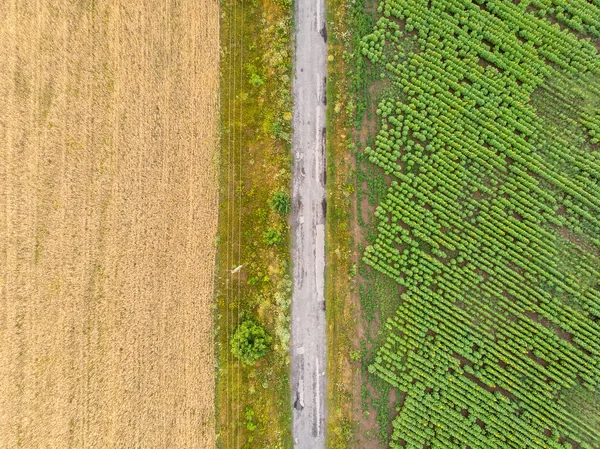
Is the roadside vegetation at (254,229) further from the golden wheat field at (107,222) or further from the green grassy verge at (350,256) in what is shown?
the green grassy verge at (350,256)

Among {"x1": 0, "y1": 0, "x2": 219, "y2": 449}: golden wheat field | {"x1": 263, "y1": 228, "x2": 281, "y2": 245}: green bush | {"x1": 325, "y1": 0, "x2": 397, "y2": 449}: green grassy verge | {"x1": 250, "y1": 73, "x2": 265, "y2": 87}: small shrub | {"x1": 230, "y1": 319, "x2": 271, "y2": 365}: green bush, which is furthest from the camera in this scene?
{"x1": 250, "y1": 73, "x2": 265, "y2": 87}: small shrub

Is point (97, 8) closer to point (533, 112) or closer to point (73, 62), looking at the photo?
point (73, 62)

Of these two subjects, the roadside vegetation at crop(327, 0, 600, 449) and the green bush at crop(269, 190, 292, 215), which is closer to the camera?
the roadside vegetation at crop(327, 0, 600, 449)

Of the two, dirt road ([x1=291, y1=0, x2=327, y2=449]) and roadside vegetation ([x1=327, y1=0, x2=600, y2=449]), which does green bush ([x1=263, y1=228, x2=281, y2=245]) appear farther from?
roadside vegetation ([x1=327, y1=0, x2=600, y2=449])

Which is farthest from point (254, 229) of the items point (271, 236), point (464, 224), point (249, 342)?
point (464, 224)

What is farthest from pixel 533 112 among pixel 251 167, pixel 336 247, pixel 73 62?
pixel 73 62

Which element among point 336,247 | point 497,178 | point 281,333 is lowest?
point 281,333

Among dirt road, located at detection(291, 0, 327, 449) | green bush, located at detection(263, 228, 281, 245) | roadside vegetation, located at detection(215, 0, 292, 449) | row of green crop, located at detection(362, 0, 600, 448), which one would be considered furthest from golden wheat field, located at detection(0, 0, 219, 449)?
row of green crop, located at detection(362, 0, 600, 448)

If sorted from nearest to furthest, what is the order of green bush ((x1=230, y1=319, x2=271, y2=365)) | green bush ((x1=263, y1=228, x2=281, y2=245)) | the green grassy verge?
1. green bush ((x1=230, y1=319, x2=271, y2=365))
2. the green grassy verge
3. green bush ((x1=263, y1=228, x2=281, y2=245))

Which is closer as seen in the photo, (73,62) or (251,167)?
(73,62)
